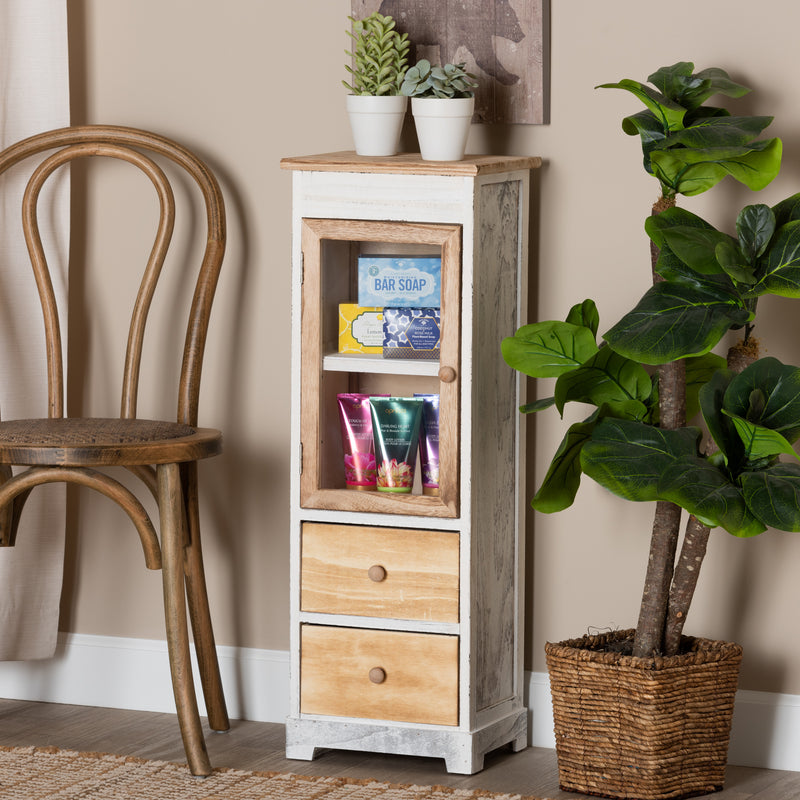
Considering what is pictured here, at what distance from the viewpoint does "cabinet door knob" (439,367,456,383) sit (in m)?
2.30

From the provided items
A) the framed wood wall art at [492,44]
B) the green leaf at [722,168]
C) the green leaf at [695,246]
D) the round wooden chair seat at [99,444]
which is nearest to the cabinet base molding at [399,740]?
the round wooden chair seat at [99,444]

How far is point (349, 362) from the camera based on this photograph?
2383mm

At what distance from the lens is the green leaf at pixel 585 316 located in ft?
7.48

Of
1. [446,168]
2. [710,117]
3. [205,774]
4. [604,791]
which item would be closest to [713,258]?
[710,117]

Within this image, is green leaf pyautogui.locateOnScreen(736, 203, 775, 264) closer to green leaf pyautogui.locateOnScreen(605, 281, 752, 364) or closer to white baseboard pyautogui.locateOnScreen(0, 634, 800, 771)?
green leaf pyautogui.locateOnScreen(605, 281, 752, 364)

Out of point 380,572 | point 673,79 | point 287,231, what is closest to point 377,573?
point 380,572

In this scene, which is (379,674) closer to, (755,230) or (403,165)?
(403,165)

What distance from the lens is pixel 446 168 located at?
226 cm

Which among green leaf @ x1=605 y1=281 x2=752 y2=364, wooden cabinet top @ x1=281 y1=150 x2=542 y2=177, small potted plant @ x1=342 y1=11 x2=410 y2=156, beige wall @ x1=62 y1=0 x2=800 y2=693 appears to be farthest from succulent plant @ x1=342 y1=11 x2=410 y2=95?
green leaf @ x1=605 y1=281 x2=752 y2=364

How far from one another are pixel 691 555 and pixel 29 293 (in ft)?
4.33

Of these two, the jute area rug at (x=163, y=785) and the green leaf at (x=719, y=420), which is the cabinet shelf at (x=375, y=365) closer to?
the green leaf at (x=719, y=420)

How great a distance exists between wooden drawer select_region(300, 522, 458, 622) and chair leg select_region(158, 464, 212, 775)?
211 mm

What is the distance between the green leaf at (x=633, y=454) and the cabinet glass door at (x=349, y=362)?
0.26 meters

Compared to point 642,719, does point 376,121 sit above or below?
above
